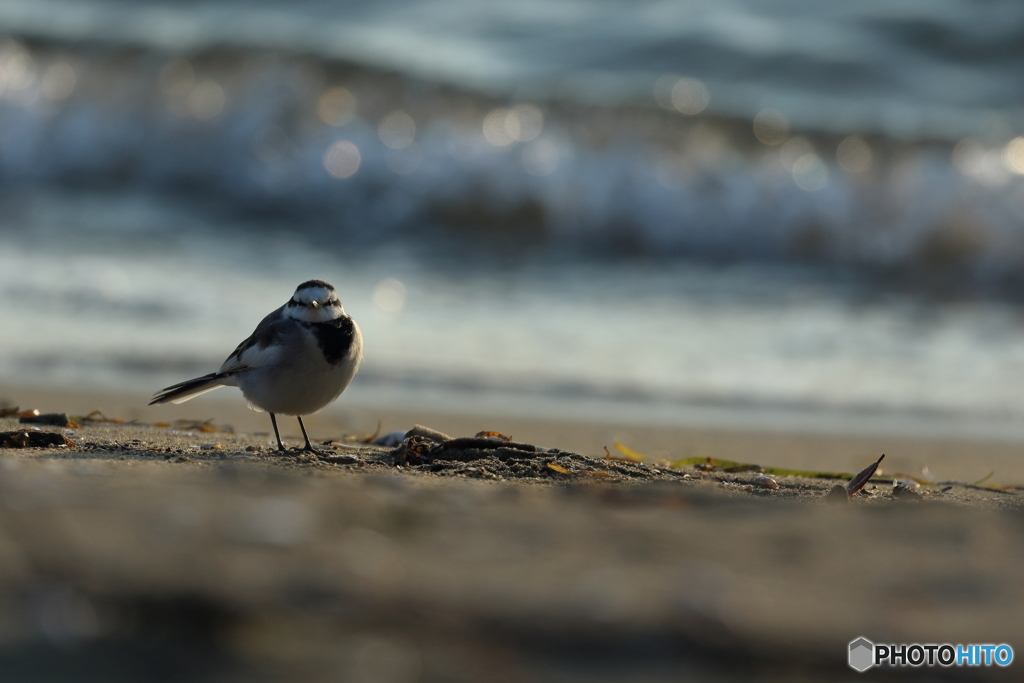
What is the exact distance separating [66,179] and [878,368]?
34.8 feet

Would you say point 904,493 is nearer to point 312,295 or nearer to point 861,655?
point 861,655

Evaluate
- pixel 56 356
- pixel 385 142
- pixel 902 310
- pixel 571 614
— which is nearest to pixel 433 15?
pixel 385 142

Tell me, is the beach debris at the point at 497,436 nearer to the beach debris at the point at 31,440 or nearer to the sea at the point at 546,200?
the beach debris at the point at 31,440

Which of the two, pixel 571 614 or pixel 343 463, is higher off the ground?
pixel 343 463

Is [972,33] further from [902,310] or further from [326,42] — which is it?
[326,42]

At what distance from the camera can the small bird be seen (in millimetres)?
4504

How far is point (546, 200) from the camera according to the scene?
12930mm

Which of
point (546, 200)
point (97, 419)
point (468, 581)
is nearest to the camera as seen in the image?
point (468, 581)

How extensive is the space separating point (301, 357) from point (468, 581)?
241 centimetres

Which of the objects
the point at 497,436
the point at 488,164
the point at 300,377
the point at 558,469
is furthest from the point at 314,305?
the point at 488,164

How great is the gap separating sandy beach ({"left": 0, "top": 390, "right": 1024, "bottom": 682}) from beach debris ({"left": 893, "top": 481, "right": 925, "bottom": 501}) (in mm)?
830

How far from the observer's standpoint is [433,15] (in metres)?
16.8

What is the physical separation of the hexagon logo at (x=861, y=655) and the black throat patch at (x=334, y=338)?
291 cm

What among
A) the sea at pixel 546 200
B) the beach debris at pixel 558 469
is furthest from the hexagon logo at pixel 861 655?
the sea at pixel 546 200
